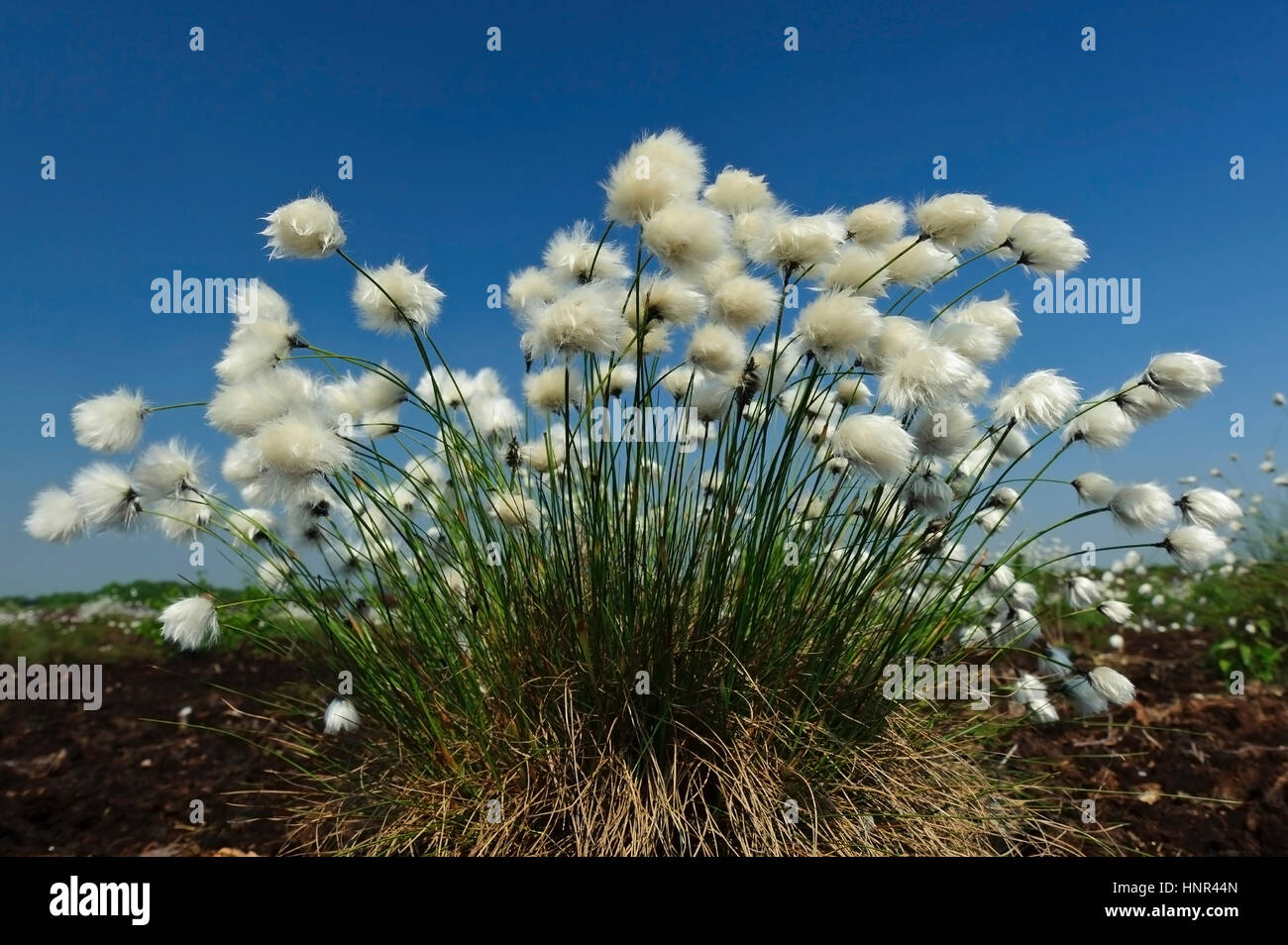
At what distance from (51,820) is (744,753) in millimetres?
2869

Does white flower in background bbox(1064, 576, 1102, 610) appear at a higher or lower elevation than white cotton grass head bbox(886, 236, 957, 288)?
lower

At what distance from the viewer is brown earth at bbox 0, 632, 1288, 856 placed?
3.22 m

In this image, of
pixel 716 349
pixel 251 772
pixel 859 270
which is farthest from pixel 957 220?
pixel 251 772

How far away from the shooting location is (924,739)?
2.86 m

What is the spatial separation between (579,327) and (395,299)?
683 mm

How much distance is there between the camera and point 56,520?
2.53 m

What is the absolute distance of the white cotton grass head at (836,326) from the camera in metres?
2.26

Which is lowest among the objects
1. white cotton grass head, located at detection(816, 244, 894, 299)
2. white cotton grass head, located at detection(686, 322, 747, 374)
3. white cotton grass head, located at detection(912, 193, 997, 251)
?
white cotton grass head, located at detection(686, 322, 747, 374)

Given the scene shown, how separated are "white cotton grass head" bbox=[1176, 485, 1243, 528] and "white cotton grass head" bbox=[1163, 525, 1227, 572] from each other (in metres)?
0.04

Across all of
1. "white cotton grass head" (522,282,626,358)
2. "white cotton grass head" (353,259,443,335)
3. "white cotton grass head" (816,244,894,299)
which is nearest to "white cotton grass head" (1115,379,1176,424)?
"white cotton grass head" (816,244,894,299)

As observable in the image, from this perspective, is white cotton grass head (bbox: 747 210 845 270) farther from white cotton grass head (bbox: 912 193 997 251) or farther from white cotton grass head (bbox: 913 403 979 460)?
white cotton grass head (bbox: 913 403 979 460)
